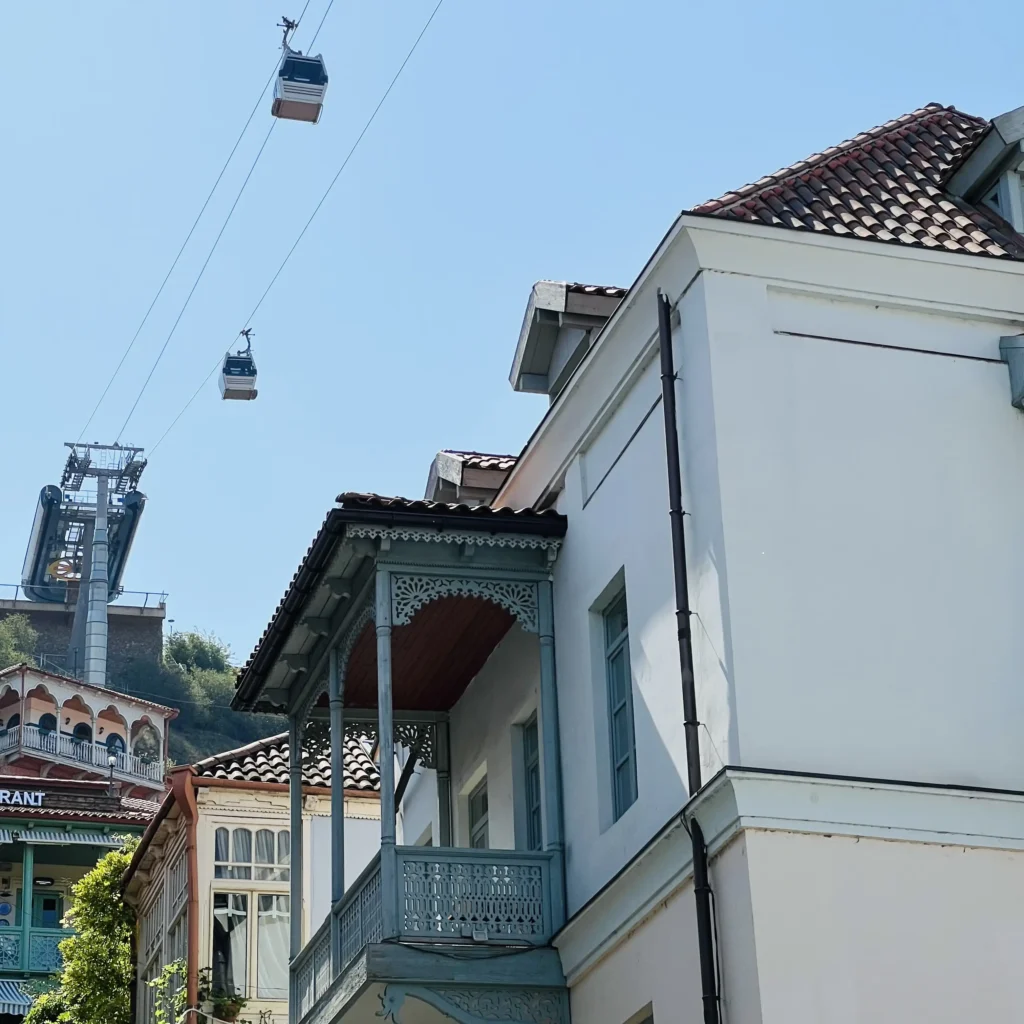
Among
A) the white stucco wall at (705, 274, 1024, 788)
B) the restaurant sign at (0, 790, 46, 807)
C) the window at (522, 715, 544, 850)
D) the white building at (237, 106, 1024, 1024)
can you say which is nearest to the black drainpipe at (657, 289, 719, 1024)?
the white building at (237, 106, 1024, 1024)

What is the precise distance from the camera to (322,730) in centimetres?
1761

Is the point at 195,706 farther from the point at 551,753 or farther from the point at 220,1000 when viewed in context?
the point at 551,753

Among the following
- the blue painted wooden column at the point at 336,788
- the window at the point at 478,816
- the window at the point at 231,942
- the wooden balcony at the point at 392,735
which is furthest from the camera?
the window at the point at 231,942

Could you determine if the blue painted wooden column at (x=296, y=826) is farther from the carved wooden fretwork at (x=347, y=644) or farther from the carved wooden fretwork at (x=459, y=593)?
the carved wooden fretwork at (x=459, y=593)

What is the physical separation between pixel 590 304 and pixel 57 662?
8308 cm

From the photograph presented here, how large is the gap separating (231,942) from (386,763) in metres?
9.86

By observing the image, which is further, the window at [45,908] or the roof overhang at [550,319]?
the window at [45,908]

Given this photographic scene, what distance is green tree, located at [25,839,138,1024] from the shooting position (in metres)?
26.7

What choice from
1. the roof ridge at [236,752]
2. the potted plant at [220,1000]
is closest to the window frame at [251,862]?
the roof ridge at [236,752]

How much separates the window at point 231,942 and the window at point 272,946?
16 cm

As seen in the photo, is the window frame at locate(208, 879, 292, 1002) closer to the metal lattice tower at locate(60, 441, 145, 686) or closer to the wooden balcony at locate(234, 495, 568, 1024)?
the wooden balcony at locate(234, 495, 568, 1024)

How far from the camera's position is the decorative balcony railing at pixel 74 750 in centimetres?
6631

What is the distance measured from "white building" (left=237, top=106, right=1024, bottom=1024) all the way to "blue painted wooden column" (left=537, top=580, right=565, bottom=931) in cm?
3

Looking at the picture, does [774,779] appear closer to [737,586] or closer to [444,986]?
[737,586]
